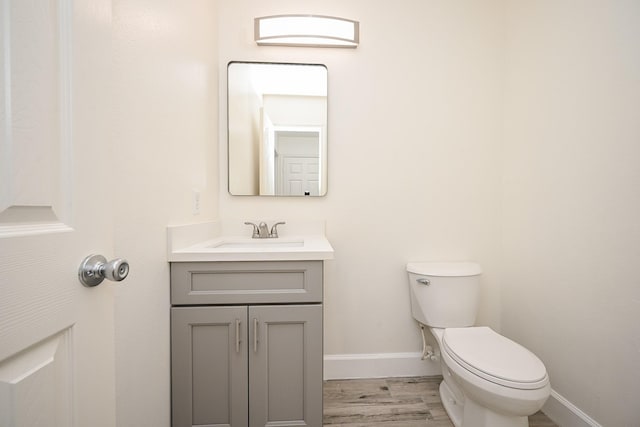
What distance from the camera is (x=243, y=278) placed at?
115 centimetres

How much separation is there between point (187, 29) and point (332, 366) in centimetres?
196

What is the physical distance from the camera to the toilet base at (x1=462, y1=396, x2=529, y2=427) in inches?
41.9

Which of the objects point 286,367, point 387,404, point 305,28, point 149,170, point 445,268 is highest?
point 305,28

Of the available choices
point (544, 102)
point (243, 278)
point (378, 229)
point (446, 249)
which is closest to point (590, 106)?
point (544, 102)

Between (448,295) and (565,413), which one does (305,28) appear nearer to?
(448,295)

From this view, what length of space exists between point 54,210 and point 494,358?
145cm

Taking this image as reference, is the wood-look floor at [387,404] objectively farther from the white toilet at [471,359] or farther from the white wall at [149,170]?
the white wall at [149,170]

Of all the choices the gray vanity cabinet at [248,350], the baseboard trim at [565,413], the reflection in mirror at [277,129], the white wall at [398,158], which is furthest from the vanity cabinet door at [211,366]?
the baseboard trim at [565,413]

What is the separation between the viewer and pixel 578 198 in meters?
1.23

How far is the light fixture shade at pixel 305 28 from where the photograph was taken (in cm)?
155

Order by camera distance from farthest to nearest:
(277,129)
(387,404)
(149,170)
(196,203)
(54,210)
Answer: (277,129) < (387,404) < (196,203) < (149,170) < (54,210)

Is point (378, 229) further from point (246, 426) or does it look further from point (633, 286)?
point (246, 426)

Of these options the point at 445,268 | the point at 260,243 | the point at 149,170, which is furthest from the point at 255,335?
the point at 445,268

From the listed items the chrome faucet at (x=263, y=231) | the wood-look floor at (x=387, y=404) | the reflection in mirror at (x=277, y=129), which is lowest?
the wood-look floor at (x=387, y=404)
